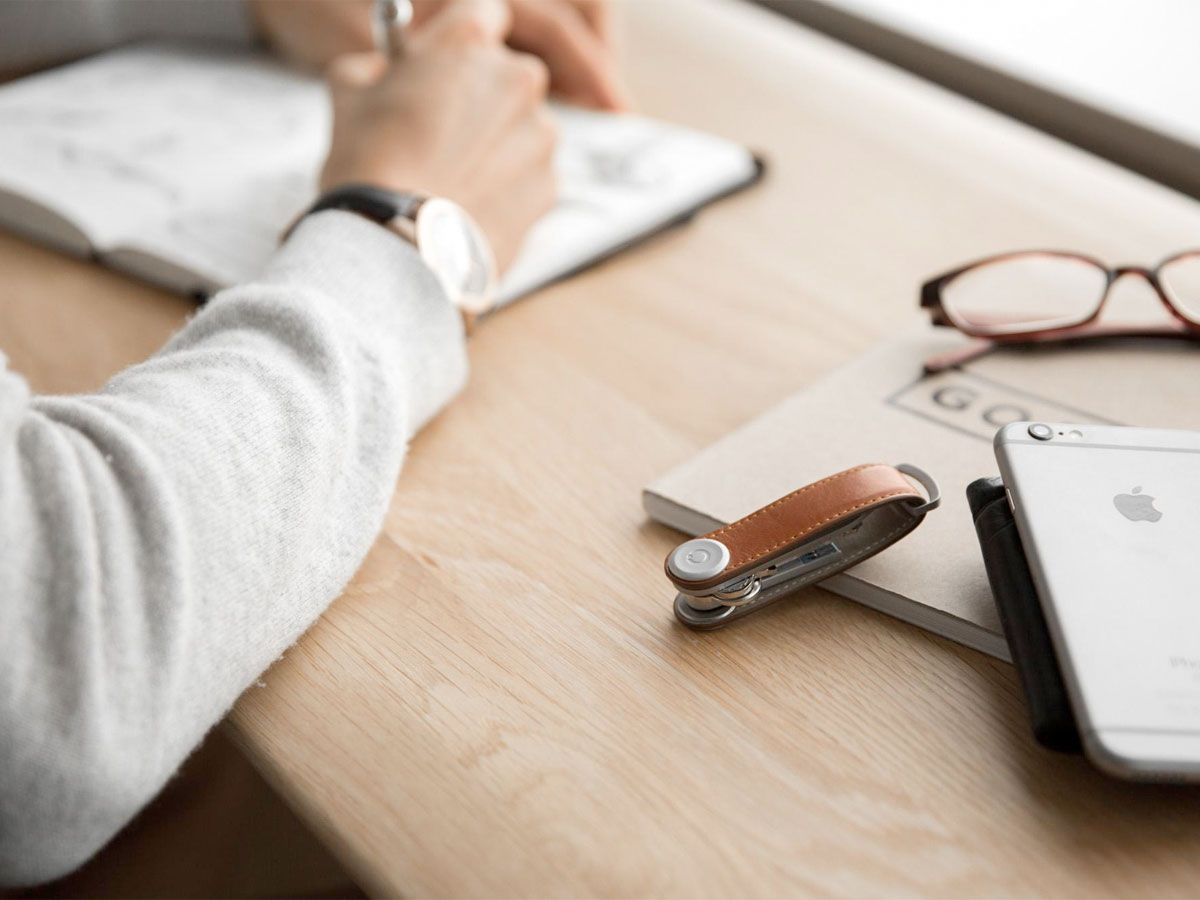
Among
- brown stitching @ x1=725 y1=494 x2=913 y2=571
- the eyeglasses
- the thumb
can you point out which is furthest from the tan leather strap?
the thumb

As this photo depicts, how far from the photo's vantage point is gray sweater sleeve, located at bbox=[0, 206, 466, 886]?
1.25 feet

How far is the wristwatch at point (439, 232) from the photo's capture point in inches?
23.9

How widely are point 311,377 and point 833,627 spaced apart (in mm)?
267

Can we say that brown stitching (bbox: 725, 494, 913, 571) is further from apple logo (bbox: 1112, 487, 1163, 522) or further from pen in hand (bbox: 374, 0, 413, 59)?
pen in hand (bbox: 374, 0, 413, 59)

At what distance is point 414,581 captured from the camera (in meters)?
0.50

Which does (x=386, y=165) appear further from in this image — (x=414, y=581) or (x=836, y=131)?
(x=836, y=131)

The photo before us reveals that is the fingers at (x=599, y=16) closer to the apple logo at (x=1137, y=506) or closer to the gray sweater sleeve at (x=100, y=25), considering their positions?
the gray sweater sleeve at (x=100, y=25)

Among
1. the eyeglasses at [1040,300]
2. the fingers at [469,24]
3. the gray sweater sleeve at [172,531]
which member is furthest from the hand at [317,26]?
the eyeglasses at [1040,300]

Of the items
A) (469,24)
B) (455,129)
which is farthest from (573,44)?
(455,129)

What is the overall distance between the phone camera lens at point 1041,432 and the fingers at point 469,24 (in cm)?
52

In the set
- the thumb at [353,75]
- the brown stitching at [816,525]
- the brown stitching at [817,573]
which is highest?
the thumb at [353,75]

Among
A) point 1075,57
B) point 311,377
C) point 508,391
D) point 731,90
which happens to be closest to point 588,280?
point 508,391

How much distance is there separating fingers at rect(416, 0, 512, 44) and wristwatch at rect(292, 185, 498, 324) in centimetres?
21

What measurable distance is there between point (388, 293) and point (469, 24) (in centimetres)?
33
